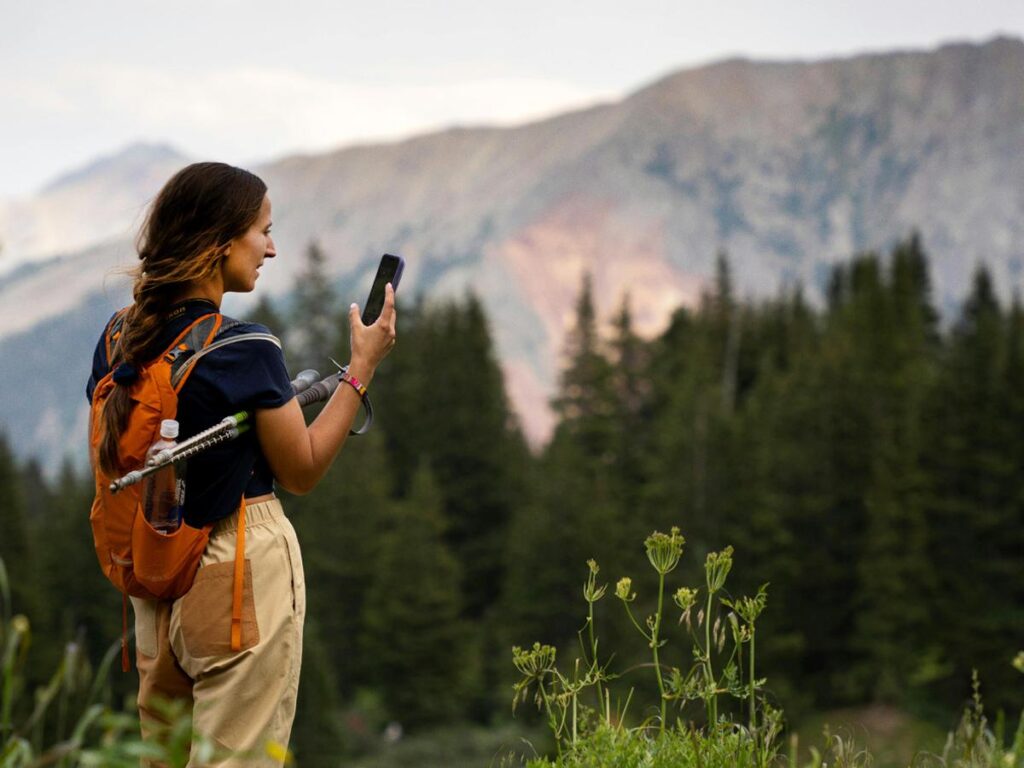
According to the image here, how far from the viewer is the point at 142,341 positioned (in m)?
3.00

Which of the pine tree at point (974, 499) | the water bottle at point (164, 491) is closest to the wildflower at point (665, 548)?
the water bottle at point (164, 491)

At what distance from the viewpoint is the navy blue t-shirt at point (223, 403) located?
9.77 feet

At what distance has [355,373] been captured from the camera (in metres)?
3.22

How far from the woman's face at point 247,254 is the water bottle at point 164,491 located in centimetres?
41

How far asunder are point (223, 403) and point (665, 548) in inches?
41.9

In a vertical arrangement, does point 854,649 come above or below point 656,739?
below

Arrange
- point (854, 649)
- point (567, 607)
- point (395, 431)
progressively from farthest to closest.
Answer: point (395, 431), point (567, 607), point (854, 649)

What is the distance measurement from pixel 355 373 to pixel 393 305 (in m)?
0.20

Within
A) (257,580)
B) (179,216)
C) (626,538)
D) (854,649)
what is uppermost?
(179,216)

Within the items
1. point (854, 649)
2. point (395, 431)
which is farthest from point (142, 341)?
point (395, 431)

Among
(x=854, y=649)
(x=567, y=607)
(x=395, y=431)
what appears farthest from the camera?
(x=395, y=431)

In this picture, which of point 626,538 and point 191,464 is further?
point 626,538

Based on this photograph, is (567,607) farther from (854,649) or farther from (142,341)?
(142,341)

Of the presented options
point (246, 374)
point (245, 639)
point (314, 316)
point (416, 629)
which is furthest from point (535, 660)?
point (314, 316)
